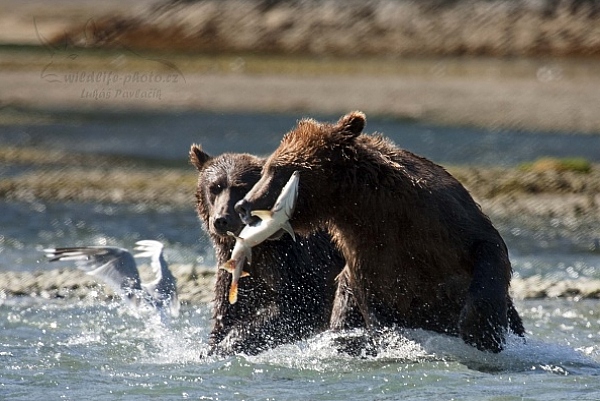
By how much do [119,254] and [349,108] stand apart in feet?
53.5

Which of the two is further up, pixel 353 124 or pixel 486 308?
pixel 353 124

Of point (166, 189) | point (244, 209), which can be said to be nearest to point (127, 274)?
point (244, 209)

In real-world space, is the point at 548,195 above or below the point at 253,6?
below

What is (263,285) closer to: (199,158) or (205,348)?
(205,348)

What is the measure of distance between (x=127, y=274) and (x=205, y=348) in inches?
42.4

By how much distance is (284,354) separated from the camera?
8.61m

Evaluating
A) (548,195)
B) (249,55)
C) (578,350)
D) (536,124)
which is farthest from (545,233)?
(249,55)

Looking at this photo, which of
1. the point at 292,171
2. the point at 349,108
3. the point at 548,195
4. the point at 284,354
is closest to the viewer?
the point at 292,171

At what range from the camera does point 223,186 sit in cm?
865

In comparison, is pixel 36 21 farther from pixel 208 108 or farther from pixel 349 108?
pixel 349 108

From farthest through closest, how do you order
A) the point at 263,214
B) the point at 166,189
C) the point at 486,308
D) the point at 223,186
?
1. the point at 166,189
2. the point at 223,186
3. the point at 486,308
4. the point at 263,214

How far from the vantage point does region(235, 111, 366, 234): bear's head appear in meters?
7.81

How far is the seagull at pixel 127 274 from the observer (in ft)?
31.7

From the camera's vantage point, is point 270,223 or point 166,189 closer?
point 270,223
